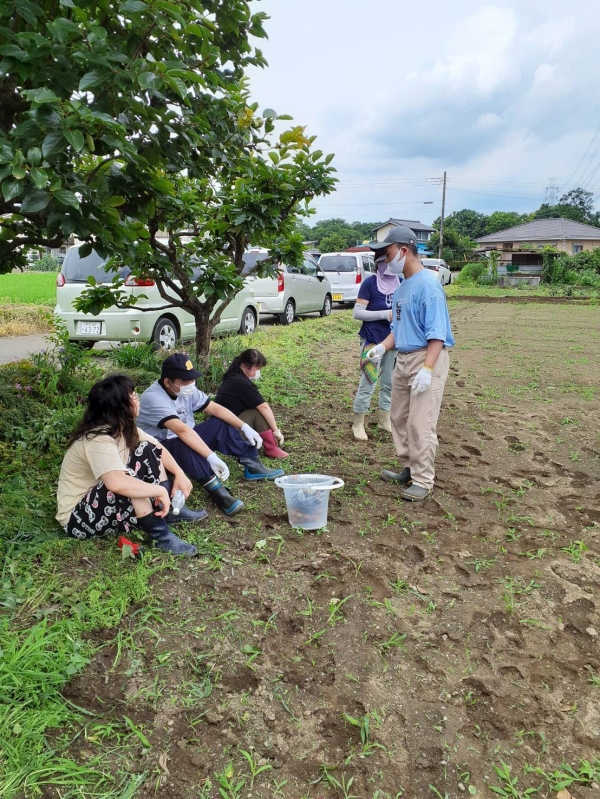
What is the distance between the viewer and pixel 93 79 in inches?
82.4

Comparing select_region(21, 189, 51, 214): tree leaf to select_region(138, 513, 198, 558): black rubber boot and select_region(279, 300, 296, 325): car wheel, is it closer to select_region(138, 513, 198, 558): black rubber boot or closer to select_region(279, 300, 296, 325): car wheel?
select_region(138, 513, 198, 558): black rubber boot

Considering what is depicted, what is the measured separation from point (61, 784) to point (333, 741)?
85 cm

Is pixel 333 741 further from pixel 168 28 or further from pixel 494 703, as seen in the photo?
pixel 168 28

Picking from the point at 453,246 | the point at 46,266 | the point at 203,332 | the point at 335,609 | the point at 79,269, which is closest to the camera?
the point at 335,609

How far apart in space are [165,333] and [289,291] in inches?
196

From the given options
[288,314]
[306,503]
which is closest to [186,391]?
[306,503]

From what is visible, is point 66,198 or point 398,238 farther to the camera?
point 398,238

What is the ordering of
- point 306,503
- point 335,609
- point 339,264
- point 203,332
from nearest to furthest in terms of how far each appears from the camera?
1. point 335,609
2. point 306,503
3. point 203,332
4. point 339,264

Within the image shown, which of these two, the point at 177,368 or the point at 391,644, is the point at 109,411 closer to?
the point at 177,368

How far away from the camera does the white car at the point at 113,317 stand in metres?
7.55

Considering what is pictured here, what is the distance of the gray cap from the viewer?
3.79 metres

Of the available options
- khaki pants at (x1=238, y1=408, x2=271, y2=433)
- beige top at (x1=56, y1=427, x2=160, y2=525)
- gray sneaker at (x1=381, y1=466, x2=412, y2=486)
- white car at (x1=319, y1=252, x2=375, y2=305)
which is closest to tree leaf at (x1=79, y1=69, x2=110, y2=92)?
beige top at (x1=56, y1=427, x2=160, y2=525)

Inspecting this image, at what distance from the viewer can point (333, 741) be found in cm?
199

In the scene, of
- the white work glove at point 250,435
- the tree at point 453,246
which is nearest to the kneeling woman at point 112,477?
the white work glove at point 250,435
